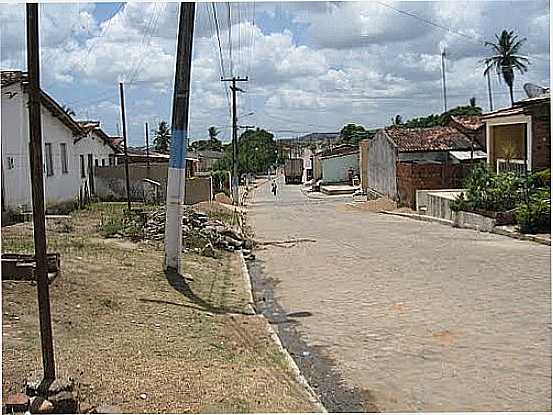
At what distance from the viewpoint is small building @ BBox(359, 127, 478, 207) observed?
118 feet

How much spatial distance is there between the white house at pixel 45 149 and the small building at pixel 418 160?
14.0m

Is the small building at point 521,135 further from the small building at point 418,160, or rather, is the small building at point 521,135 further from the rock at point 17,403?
the rock at point 17,403

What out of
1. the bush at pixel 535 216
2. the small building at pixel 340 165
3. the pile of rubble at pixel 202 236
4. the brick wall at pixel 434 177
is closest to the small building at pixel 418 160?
the brick wall at pixel 434 177

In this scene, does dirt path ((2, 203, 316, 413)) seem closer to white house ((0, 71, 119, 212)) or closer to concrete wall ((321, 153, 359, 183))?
white house ((0, 71, 119, 212))

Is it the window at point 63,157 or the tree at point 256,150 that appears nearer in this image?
the window at point 63,157

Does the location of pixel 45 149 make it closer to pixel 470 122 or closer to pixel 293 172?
pixel 470 122

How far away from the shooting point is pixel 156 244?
1700 centimetres

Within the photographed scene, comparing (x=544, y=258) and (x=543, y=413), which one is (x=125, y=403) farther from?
(x=544, y=258)

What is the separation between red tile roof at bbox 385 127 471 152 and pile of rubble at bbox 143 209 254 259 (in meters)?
20.9

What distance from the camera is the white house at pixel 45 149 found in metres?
17.9

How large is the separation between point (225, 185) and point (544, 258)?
4165cm

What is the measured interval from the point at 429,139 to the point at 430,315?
32.8 meters

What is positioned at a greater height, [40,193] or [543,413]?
[40,193]

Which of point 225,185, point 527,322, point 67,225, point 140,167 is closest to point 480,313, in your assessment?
point 527,322
